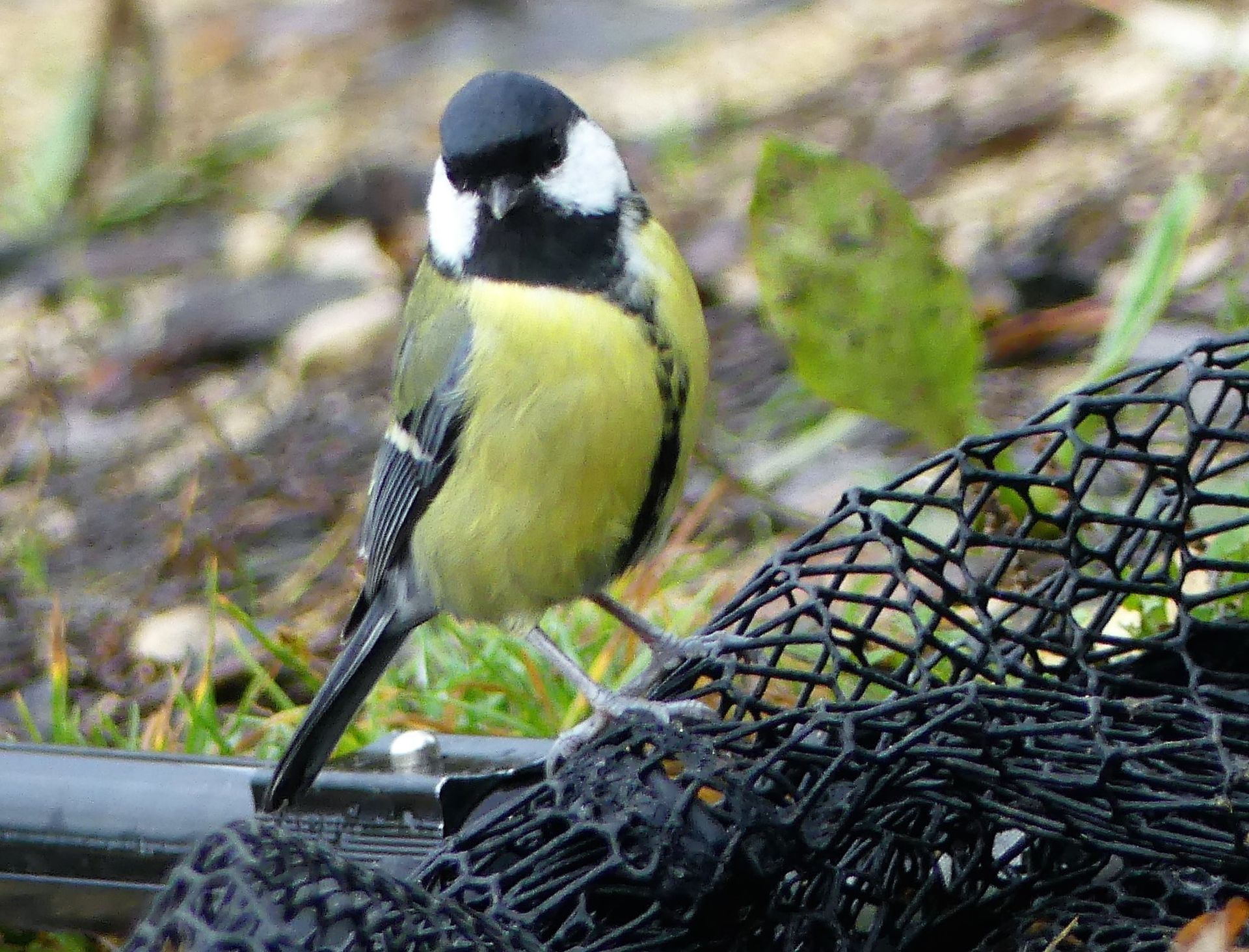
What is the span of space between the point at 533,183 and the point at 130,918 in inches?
42.8

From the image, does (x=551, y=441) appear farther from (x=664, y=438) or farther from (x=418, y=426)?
(x=418, y=426)

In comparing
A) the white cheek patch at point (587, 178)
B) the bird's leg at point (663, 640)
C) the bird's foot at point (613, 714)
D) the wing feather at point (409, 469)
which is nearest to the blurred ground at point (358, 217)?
the wing feather at point (409, 469)

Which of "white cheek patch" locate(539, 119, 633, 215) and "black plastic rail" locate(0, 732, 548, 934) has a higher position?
"white cheek patch" locate(539, 119, 633, 215)

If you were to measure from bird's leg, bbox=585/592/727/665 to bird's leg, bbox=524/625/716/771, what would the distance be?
61mm

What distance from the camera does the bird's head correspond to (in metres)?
2.15

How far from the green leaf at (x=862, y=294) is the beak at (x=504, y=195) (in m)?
0.64

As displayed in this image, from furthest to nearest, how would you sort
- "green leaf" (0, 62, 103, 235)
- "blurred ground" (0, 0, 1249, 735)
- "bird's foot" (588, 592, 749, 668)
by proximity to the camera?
1. "green leaf" (0, 62, 103, 235)
2. "blurred ground" (0, 0, 1249, 735)
3. "bird's foot" (588, 592, 749, 668)

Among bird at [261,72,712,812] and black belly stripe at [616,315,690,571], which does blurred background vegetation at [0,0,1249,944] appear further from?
black belly stripe at [616,315,690,571]

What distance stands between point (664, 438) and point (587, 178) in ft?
1.36

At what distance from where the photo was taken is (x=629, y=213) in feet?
7.36

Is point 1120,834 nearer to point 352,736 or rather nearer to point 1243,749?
point 1243,749

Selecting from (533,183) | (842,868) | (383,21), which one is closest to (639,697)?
(842,868)

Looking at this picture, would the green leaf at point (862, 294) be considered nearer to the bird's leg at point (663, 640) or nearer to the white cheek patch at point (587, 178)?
the white cheek patch at point (587, 178)

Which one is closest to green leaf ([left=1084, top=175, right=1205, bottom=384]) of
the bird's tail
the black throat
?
the black throat
